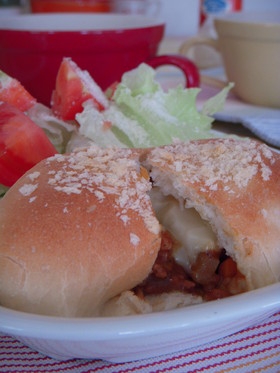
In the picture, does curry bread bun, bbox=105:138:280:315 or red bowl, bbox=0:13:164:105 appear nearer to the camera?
curry bread bun, bbox=105:138:280:315

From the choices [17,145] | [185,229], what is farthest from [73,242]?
[17,145]

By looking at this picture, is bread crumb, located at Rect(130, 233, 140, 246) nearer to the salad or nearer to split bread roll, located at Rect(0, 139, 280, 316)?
split bread roll, located at Rect(0, 139, 280, 316)

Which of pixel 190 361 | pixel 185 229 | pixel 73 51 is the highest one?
pixel 73 51

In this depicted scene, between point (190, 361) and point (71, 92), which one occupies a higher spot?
point (71, 92)

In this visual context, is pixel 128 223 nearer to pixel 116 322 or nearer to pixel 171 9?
pixel 116 322

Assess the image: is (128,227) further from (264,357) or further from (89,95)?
(89,95)

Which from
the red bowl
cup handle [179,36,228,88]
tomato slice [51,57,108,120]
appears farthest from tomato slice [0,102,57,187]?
cup handle [179,36,228,88]
